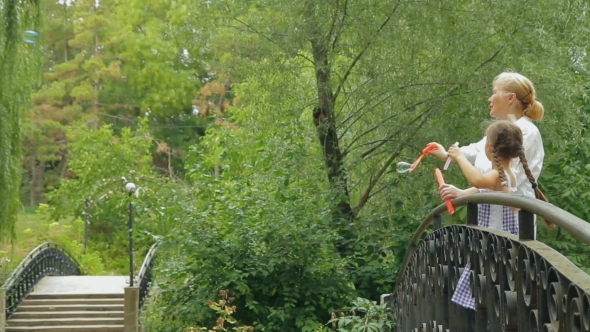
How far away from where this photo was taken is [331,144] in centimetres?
1174

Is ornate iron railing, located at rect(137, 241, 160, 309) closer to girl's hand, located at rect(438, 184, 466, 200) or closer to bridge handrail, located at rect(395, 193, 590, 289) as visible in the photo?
girl's hand, located at rect(438, 184, 466, 200)

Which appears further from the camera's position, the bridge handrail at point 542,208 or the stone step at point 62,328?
the stone step at point 62,328

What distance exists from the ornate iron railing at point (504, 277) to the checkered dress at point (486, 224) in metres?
0.08

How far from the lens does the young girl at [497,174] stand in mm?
4266

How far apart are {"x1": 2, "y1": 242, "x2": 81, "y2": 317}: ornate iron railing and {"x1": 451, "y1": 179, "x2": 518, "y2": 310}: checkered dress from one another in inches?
747

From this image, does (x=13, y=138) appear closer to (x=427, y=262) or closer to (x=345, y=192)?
(x=345, y=192)

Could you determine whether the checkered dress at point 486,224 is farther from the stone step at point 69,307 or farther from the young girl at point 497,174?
the stone step at point 69,307

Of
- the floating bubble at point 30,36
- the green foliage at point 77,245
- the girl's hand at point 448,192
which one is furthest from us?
the green foliage at point 77,245

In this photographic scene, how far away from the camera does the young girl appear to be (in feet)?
14.0

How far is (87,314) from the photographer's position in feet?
75.6

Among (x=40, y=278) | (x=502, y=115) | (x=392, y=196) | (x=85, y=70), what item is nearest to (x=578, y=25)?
(x=392, y=196)

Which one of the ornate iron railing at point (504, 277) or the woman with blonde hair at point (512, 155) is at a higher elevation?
the woman with blonde hair at point (512, 155)

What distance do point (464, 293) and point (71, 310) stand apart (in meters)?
19.8

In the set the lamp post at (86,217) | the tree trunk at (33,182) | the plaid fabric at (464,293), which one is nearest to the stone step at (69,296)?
the lamp post at (86,217)
